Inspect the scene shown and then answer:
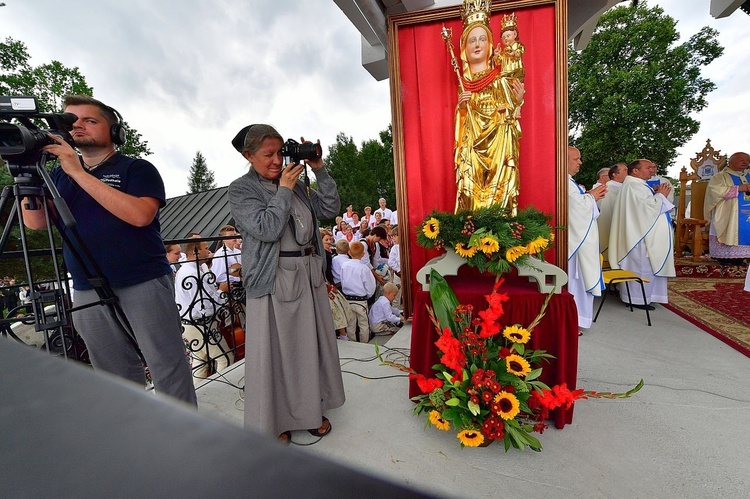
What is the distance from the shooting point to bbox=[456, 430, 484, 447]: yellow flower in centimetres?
176

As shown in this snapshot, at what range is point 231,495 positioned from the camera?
0.61 ft

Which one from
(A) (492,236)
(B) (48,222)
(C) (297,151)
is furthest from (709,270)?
(B) (48,222)

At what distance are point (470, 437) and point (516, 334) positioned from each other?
1.93ft

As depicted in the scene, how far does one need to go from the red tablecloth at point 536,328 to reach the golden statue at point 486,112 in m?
1.07

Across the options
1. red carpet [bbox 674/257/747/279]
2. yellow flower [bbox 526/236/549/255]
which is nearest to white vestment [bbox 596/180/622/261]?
red carpet [bbox 674/257/747/279]

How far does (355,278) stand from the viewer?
4.51 m

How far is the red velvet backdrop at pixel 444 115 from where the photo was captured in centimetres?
335

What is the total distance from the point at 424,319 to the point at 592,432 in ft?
3.78

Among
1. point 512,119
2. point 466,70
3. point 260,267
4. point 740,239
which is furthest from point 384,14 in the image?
point 740,239

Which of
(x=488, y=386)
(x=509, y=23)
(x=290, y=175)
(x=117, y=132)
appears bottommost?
(x=488, y=386)

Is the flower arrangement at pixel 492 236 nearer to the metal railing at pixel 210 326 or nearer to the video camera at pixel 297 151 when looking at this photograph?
the video camera at pixel 297 151

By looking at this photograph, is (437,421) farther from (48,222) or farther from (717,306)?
(717,306)

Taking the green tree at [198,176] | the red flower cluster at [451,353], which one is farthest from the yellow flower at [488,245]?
the green tree at [198,176]

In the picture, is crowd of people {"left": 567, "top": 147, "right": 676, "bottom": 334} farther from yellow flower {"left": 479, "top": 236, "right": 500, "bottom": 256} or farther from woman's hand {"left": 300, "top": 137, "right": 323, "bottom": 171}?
woman's hand {"left": 300, "top": 137, "right": 323, "bottom": 171}
